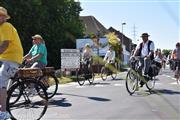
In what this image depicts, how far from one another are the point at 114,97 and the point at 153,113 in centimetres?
354

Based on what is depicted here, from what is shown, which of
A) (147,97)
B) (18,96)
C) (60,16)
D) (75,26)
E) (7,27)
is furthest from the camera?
(75,26)

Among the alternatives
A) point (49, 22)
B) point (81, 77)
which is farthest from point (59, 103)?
point (49, 22)

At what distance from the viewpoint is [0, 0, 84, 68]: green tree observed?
48.7 meters

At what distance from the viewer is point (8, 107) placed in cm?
905

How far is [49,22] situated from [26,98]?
47956mm

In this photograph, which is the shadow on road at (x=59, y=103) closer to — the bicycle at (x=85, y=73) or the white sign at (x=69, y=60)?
the bicycle at (x=85, y=73)

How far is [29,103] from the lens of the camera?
9.56 meters

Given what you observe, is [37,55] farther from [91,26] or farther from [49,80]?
[91,26]

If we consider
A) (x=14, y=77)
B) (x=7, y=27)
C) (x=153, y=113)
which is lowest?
(x=153, y=113)

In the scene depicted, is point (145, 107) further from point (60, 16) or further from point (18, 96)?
point (60, 16)

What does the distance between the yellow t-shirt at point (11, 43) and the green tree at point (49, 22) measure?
122ft

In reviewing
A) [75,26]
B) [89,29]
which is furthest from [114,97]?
[89,29]

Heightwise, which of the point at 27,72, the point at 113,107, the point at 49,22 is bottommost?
the point at 113,107

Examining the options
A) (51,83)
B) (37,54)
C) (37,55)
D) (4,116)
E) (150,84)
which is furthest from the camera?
(150,84)
